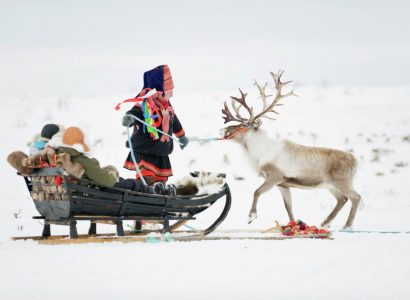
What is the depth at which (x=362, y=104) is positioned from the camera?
887 inches

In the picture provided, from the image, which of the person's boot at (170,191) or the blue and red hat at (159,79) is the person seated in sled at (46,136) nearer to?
the person's boot at (170,191)

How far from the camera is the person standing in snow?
7.30 m

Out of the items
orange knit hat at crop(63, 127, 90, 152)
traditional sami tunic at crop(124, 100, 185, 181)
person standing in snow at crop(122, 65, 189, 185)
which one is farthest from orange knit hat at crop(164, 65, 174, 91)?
orange knit hat at crop(63, 127, 90, 152)

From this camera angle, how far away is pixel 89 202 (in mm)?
6051

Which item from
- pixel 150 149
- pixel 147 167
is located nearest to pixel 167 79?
pixel 150 149

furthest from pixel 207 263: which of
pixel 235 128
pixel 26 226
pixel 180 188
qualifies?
pixel 26 226

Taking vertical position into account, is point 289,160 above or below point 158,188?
above

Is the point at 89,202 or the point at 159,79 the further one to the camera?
the point at 159,79

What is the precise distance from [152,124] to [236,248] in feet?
6.24

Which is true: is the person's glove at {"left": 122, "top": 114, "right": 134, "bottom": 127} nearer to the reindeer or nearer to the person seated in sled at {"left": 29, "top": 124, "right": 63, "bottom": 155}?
the person seated in sled at {"left": 29, "top": 124, "right": 63, "bottom": 155}

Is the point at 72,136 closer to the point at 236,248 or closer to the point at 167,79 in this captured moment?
the point at 167,79

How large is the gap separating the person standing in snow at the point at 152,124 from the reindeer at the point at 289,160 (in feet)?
3.93

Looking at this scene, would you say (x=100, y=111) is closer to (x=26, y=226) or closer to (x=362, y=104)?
(x=362, y=104)

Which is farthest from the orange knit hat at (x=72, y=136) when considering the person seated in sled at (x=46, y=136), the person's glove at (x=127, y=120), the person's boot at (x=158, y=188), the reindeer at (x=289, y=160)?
the reindeer at (x=289, y=160)
